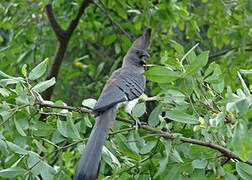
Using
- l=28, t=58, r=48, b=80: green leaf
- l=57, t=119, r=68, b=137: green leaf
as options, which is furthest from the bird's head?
l=57, t=119, r=68, b=137: green leaf

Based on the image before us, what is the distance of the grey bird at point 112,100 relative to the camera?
1.82 meters

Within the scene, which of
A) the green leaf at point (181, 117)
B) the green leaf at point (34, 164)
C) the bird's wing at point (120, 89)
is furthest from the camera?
the bird's wing at point (120, 89)

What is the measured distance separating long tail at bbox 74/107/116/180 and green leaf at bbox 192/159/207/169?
1.65 feet

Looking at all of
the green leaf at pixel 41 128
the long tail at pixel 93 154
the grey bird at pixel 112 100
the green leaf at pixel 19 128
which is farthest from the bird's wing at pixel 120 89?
the green leaf at pixel 19 128

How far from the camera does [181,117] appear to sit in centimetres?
180

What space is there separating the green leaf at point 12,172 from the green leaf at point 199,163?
0.89 m

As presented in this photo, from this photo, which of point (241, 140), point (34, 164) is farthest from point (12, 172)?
point (241, 140)

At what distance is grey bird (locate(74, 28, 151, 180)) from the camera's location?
1.82 meters

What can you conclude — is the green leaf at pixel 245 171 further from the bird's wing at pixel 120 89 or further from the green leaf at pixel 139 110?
the bird's wing at pixel 120 89

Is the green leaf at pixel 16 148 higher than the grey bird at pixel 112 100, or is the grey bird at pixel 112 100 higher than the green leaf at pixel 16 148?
the green leaf at pixel 16 148

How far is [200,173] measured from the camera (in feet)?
5.65

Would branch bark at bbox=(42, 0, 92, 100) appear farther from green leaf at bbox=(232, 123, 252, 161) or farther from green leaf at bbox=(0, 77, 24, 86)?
green leaf at bbox=(232, 123, 252, 161)

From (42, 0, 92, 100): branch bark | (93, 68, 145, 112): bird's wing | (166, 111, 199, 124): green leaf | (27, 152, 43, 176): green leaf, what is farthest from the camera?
(42, 0, 92, 100): branch bark

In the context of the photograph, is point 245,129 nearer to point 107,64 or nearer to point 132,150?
point 132,150
